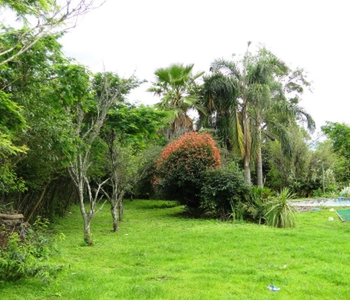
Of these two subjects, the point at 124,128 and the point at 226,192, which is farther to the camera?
the point at 226,192

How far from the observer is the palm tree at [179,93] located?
1759cm

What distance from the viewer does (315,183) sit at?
20297mm

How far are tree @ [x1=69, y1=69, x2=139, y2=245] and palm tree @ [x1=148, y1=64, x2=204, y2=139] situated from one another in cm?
796

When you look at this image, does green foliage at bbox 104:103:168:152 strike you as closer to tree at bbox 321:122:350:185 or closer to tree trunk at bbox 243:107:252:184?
tree trunk at bbox 243:107:252:184

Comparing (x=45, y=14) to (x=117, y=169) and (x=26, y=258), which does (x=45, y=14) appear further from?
(x=117, y=169)

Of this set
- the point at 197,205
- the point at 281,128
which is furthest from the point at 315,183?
the point at 197,205

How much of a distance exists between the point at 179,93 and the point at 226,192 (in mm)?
8018

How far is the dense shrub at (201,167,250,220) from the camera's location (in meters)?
11.5

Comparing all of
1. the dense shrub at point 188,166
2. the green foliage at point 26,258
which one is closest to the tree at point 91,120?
the green foliage at point 26,258

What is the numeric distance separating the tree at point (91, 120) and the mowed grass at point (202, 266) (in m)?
0.96

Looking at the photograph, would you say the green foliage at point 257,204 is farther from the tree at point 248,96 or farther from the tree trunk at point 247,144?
the tree trunk at point 247,144

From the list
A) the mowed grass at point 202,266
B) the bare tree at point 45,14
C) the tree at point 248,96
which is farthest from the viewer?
the tree at point 248,96

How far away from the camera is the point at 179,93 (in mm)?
18172

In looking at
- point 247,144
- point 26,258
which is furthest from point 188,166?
point 26,258
